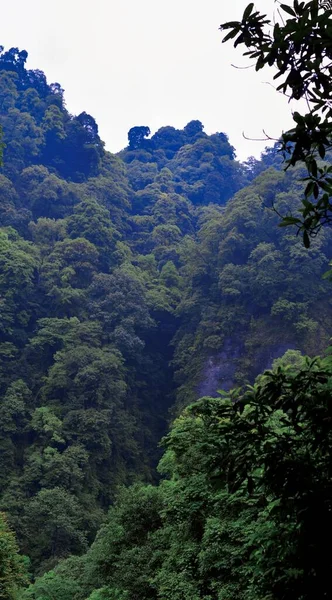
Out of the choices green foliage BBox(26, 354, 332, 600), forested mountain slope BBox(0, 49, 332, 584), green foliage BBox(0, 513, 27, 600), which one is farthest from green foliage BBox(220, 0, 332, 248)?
forested mountain slope BBox(0, 49, 332, 584)

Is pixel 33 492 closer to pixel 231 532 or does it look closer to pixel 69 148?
pixel 231 532

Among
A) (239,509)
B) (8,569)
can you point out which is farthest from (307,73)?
(8,569)

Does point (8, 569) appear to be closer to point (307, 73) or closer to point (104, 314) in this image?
point (307, 73)

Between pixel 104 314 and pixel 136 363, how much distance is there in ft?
9.76

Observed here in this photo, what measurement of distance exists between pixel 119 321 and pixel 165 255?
27.2 feet

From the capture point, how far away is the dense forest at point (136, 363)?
6.04 meters

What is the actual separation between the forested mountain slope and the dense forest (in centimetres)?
10

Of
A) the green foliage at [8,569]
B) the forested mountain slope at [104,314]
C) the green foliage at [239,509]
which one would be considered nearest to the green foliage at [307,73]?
the green foliage at [239,509]

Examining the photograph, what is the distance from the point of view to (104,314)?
26203 mm

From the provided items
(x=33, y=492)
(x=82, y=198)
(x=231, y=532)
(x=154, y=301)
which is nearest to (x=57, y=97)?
(x=82, y=198)

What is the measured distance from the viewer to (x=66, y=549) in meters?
16.4

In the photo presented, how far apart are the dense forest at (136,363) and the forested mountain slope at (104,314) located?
0.32 ft

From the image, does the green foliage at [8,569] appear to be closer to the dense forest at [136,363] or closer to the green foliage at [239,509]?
the dense forest at [136,363]

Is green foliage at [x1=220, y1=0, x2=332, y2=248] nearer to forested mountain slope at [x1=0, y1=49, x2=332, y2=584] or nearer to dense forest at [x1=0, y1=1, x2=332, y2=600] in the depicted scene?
dense forest at [x1=0, y1=1, x2=332, y2=600]
